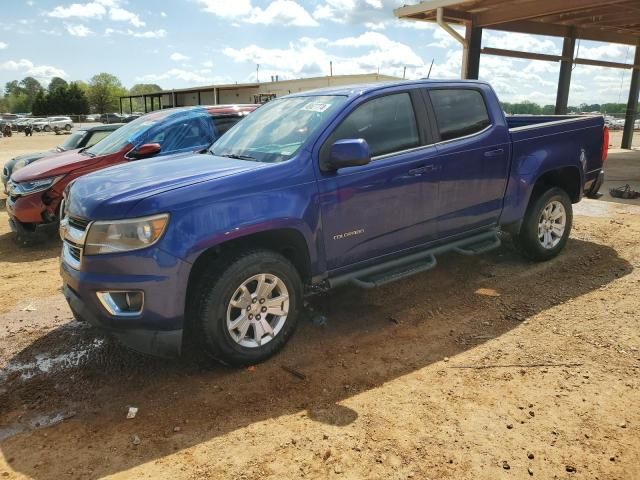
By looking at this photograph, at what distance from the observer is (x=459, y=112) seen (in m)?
4.68

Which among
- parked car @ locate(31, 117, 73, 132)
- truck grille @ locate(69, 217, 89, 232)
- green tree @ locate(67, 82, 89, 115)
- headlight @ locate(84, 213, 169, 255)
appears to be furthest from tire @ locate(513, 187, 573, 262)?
green tree @ locate(67, 82, 89, 115)

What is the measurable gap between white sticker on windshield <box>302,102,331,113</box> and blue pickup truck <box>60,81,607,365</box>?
2cm

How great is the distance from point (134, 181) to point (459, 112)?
2.91m

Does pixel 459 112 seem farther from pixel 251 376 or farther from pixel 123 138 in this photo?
pixel 123 138

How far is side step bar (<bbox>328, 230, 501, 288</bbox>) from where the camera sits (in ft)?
13.0

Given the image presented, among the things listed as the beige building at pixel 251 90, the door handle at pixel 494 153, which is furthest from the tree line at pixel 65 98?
the door handle at pixel 494 153

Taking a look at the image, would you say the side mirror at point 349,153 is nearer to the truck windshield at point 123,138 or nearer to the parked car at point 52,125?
the truck windshield at point 123,138

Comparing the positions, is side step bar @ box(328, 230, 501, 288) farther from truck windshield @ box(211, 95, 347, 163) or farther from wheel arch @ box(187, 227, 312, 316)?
truck windshield @ box(211, 95, 347, 163)

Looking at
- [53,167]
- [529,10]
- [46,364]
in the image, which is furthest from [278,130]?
[529,10]

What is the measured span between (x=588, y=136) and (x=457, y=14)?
798 centimetres

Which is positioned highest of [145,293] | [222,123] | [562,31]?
[562,31]

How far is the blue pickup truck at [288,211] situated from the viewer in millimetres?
3156

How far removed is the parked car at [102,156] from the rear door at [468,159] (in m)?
3.51

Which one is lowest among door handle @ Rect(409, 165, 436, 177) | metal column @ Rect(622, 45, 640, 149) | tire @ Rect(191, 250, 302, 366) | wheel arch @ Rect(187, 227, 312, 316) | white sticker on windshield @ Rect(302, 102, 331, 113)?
tire @ Rect(191, 250, 302, 366)
